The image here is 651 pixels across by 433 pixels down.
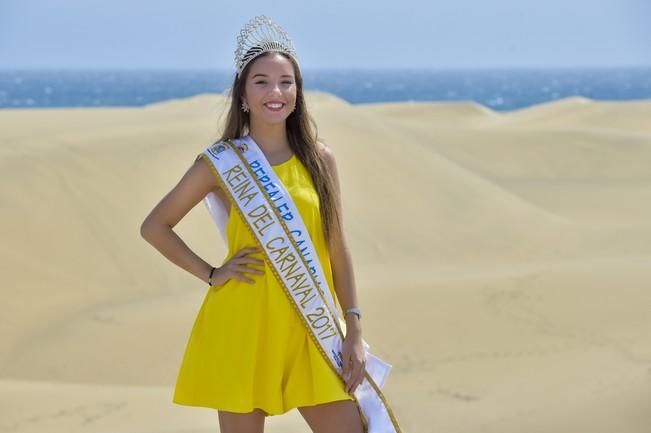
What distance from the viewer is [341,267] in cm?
414

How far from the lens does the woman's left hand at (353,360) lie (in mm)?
3980

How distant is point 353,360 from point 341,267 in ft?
1.21

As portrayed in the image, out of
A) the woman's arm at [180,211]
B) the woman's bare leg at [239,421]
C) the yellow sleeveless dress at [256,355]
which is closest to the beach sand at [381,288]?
the woman's arm at [180,211]

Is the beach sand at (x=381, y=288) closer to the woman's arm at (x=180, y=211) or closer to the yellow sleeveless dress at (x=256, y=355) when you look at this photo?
the woman's arm at (x=180, y=211)

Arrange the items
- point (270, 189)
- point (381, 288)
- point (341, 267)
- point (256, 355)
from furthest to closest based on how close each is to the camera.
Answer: point (381, 288)
point (341, 267)
point (270, 189)
point (256, 355)

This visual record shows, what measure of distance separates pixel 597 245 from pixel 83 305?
694cm

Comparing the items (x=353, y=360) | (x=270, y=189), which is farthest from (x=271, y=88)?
(x=353, y=360)

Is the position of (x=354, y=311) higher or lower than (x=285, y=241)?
lower

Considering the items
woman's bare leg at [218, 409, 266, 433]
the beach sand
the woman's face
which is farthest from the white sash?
the beach sand

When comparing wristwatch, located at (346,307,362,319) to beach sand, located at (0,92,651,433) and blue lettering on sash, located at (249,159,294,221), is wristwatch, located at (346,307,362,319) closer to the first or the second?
blue lettering on sash, located at (249,159,294,221)

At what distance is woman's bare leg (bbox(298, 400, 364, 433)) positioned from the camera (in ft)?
12.9

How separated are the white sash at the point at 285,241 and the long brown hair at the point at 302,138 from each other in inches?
3.8

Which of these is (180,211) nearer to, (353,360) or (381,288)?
(353,360)

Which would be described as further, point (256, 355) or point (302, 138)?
point (302, 138)
